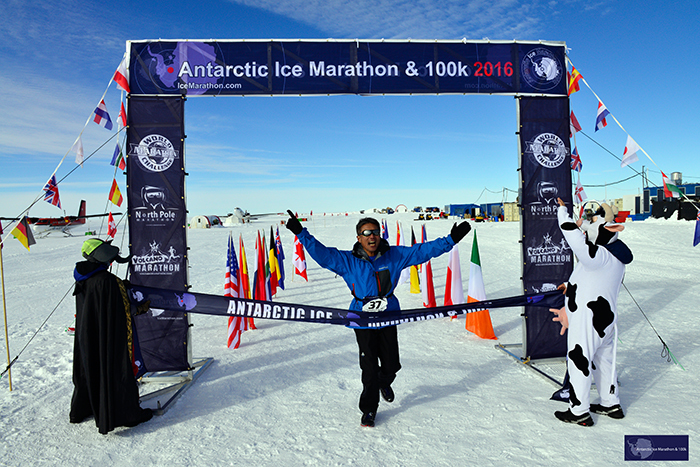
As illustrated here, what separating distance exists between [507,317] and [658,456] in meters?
5.10

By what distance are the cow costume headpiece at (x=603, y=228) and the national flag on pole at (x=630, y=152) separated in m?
2.24

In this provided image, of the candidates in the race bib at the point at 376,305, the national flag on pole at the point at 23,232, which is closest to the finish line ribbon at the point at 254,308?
the race bib at the point at 376,305

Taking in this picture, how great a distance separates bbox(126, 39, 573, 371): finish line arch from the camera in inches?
205

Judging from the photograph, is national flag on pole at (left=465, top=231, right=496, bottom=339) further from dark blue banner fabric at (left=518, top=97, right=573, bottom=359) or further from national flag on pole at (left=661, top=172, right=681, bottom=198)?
national flag on pole at (left=661, top=172, right=681, bottom=198)

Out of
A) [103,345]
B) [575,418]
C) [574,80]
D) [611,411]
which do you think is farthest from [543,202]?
[103,345]

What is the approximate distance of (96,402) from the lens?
377 cm

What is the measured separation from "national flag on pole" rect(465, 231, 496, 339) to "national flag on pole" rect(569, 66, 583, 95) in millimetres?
2810

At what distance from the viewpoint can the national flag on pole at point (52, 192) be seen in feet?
16.8

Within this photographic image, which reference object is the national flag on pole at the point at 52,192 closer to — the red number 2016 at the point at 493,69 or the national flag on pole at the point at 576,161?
the red number 2016 at the point at 493,69

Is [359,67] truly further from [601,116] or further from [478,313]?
[478,313]

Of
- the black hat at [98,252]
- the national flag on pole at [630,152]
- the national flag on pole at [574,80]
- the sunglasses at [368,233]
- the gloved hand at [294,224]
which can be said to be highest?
the national flag on pole at [574,80]

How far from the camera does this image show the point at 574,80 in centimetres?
549

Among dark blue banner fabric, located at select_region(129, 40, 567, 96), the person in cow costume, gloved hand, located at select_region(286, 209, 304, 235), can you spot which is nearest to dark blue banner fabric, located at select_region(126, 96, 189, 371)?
dark blue banner fabric, located at select_region(129, 40, 567, 96)

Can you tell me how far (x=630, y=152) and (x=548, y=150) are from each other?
1063 millimetres
